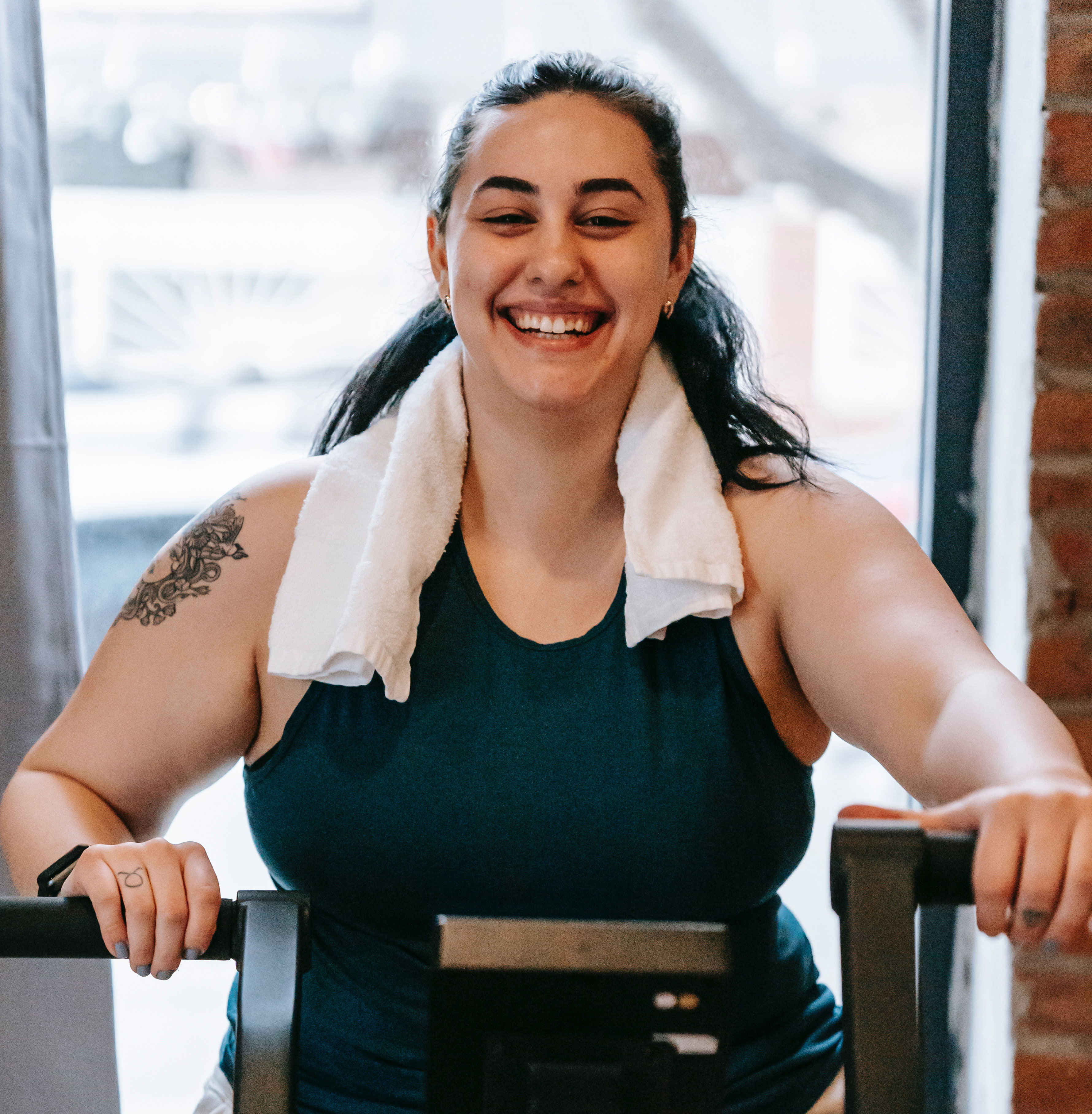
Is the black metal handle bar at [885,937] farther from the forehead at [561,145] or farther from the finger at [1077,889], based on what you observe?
the forehead at [561,145]

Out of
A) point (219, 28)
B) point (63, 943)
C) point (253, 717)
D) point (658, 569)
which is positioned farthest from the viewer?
point (219, 28)

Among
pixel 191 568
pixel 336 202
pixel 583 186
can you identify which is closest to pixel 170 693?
pixel 191 568

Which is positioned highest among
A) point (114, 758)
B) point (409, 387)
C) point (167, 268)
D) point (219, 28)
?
point (219, 28)

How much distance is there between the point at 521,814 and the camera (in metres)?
1.11

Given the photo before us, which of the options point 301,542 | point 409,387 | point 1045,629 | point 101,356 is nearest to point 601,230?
point 409,387

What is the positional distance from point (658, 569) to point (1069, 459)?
567 mm

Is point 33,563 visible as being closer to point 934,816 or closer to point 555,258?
point 555,258

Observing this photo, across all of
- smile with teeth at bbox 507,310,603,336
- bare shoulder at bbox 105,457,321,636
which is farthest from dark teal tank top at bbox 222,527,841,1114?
smile with teeth at bbox 507,310,603,336

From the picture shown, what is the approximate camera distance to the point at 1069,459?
1.37 metres

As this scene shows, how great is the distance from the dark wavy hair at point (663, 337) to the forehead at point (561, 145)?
0.02m

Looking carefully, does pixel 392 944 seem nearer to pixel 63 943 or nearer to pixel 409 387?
pixel 63 943

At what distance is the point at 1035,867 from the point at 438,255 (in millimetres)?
868

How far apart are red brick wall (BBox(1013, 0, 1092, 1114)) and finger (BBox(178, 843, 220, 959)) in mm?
987

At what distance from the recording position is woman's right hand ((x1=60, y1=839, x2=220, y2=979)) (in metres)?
0.77
